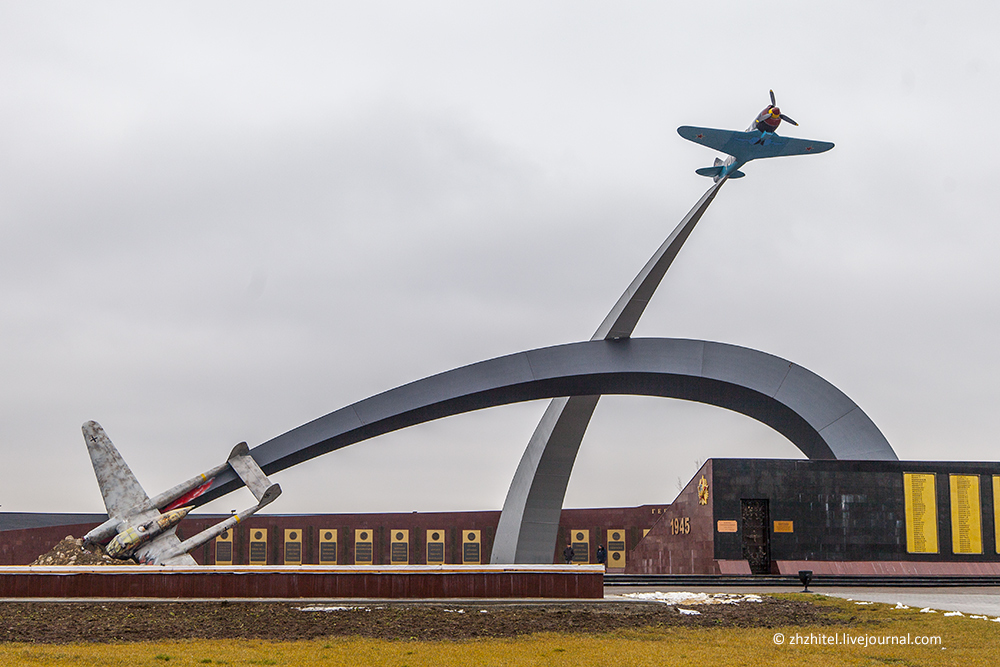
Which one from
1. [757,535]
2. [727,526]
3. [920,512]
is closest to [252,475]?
[727,526]

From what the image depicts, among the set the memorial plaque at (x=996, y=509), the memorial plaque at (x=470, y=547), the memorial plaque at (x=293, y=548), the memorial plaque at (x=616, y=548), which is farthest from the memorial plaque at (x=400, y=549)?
the memorial plaque at (x=996, y=509)

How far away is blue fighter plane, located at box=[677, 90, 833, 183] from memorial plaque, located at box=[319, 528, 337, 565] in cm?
2002

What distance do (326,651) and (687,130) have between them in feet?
70.7

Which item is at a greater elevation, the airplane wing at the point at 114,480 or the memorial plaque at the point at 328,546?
the airplane wing at the point at 114,480

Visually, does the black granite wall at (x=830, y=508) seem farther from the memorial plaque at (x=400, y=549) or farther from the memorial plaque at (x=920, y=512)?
the memorial plaque at (x=400, y=549)

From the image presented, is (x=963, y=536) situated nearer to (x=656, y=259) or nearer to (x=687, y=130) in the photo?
(x=656, y=259)

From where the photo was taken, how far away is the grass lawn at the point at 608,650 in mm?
10148

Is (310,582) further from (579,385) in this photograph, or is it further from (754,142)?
(754,142)

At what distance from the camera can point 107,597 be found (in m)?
17.4

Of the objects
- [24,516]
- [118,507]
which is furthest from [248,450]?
[24,516]

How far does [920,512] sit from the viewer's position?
1001 inches

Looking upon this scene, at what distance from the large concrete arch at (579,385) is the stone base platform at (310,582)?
32.0 ft

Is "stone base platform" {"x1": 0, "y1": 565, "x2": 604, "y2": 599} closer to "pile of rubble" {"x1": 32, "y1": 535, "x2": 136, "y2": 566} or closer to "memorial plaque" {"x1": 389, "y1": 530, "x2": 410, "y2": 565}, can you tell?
"pile of rubble" {"x1": 32, "y1": 535, "x2": 136, "y2": 566}

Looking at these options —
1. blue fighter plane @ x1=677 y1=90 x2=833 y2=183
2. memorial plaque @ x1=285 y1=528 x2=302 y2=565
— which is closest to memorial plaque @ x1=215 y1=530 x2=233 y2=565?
memorial plaque @ x1=285 y1=528 x2=302 y2=565
